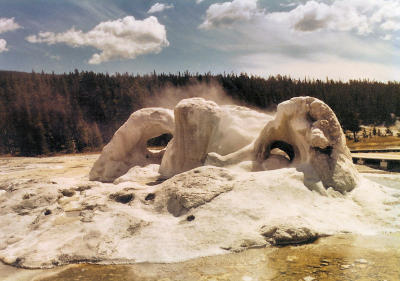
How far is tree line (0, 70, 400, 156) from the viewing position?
2677 centimetres

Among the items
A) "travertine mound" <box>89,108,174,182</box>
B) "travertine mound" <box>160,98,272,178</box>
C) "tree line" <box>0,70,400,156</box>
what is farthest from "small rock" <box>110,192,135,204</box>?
"tree line" <box>0,70,400,156</box>

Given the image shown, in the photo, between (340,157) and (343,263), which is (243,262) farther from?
(340,157)

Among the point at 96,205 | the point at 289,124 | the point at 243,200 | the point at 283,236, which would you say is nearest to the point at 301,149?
the point at 289,124

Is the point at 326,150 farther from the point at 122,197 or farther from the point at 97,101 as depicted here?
the point at 97,101

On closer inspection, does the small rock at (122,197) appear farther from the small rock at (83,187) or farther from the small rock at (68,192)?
the small rock at (83,187)

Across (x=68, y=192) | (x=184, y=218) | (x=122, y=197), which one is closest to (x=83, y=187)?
(x=68, y=192)

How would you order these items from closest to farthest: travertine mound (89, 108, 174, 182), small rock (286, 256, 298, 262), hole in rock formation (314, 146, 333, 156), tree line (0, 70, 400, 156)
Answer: small rock (286, 256, 298, 262), hole in rock formation (314, 146, 333, 156), travertine mound (89, 108, 174, 182), tree line (0, 70, 400, 156)

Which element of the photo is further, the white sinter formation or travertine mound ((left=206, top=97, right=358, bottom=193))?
travertine mound ((left=206, top=97, right=358, bottom=193))

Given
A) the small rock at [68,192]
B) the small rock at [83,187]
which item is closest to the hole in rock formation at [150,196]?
the small rock at [68,192]

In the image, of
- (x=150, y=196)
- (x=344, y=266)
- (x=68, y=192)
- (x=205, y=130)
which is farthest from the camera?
(x=205, y=130)

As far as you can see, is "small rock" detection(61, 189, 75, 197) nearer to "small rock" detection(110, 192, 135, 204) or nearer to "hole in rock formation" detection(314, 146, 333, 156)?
"small rock" detection(110, 192, 135, 204)

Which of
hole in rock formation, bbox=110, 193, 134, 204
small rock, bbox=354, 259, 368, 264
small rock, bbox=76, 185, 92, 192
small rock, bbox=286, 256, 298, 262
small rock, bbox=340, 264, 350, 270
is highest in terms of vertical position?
hole in rock formation, bbox=110, 193, 134, 204

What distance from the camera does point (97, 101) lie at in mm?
30562

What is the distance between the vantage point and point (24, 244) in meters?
4.41
